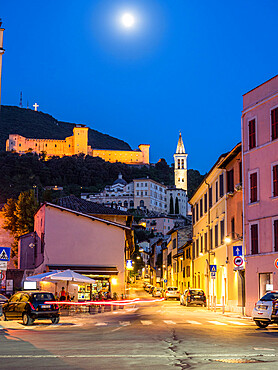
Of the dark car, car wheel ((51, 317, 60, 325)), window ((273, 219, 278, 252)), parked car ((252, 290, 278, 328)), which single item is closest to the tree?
window ((273, 219, 278, 252))

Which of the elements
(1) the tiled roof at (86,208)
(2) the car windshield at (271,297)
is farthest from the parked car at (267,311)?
(1) the tiled roof at (86,208)

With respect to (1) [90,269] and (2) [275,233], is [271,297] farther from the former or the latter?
(1) [90,269]

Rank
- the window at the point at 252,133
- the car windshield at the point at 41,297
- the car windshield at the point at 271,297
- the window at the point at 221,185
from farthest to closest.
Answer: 1. the window at the point at 221,185
2. the window at the point at 252,133
3. the car windshield at the point at 41,297
4. the car windshield at the point at 271,297

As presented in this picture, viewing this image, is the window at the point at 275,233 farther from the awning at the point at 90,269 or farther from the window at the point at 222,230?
the awning at the point at 90,269

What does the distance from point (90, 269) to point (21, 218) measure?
2170cm

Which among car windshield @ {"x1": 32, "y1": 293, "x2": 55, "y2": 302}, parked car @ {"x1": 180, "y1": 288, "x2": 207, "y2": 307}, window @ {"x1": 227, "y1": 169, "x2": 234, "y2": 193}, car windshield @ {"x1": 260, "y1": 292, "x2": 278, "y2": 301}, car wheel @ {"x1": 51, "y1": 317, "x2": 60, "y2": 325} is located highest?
window @ {"x1": 227, "y1": 169, "x2": 234, "y2": 193}

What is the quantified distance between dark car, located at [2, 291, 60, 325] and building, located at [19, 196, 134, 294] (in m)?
19.3

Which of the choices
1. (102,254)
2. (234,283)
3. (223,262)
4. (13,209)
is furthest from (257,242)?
(13,209)

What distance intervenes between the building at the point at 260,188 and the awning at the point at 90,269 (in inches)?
567

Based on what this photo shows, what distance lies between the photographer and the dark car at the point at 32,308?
22688 millimetres

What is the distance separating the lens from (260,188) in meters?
31.9

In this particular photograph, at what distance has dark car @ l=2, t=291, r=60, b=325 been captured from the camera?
22688 mm

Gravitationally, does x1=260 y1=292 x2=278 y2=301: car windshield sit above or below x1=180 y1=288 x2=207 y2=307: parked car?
above

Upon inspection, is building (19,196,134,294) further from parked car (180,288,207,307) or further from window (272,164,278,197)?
window (272,164,278,197)
